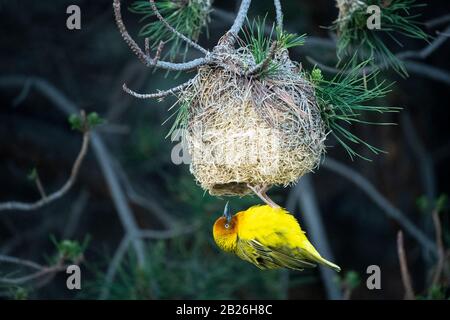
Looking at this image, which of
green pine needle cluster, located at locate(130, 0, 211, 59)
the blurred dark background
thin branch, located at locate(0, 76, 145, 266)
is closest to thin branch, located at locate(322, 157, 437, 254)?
the blurred dark background

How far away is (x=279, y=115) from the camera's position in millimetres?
3213

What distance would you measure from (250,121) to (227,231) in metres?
0.80

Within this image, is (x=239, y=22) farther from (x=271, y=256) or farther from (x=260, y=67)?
(x=271, y=256)

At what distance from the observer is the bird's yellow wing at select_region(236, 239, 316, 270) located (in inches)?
143

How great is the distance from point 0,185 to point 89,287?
84.7 inches

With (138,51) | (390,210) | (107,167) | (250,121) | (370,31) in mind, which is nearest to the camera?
(138,51)

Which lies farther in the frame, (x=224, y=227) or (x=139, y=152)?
(x=139, y=152)

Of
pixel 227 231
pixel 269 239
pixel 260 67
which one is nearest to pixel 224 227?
pixel 227 231

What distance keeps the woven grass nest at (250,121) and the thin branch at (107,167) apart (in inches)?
→ 81.5

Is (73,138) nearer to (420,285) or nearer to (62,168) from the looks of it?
(62,168)

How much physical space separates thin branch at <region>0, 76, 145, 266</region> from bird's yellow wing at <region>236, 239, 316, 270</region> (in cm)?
155

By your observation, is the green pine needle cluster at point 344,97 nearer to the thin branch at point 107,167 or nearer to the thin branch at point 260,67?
the thin branch at point 260,67

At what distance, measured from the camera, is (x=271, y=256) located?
3.68 m

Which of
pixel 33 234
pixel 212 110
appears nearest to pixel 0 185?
pixel 33 234
